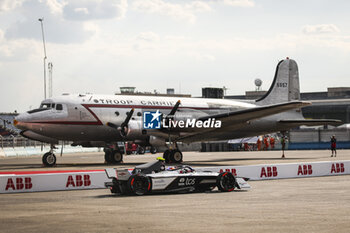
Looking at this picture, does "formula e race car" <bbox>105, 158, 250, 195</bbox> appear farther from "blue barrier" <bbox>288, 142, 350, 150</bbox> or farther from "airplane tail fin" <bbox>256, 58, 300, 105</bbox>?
"blue barrier" <bbox>288, 142, 350, 150</bbox>

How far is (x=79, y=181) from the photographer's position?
843 inches

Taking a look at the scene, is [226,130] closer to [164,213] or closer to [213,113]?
[213,113]

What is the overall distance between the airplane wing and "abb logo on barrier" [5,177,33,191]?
1754 centimetres

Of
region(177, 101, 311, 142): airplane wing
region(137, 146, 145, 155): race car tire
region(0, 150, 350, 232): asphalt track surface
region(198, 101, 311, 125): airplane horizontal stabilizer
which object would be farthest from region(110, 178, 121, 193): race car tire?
region(137, 146, 145, 155): race car tire

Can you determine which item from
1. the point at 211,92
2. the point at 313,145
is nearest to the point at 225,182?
the point at 313,145

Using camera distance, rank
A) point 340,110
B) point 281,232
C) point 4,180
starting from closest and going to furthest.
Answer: point 281,232
point 4,180
point 340,110

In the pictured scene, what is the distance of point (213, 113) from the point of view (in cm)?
3909

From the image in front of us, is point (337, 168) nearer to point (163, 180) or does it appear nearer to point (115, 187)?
point (163, 180)

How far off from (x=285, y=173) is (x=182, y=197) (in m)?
9.18

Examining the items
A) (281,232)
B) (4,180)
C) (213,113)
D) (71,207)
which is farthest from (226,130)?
(281,232)

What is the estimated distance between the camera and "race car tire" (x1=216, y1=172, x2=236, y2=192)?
19.3 meters

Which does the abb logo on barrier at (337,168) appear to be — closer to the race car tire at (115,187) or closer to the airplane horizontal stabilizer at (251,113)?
the airplane horizontal stabilizer at (251,113)

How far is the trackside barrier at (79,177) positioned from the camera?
2027 centimetres

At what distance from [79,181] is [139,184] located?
385 cm
